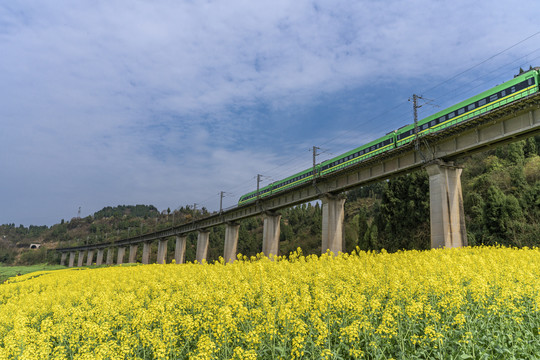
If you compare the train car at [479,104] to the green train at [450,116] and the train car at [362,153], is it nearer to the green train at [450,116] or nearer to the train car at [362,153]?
the green train at [450,116]

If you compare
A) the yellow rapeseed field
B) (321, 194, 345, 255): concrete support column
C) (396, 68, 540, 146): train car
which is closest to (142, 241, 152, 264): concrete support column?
(321, 194, 345, 255): concrete support column

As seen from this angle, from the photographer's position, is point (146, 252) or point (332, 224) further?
point (146, 252)

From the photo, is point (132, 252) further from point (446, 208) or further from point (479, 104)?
point (479, 104)

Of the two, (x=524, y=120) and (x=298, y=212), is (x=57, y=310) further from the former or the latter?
(x=298, y=212)

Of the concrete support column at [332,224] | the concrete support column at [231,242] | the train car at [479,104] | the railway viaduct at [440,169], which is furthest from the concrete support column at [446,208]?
the concrete support column at [231,242]

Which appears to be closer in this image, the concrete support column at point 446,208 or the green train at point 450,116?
the green train at point 450,116

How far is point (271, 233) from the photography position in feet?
166

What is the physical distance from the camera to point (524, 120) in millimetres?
23312

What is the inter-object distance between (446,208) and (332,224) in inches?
586

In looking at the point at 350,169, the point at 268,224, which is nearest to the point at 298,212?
the point at 268,224

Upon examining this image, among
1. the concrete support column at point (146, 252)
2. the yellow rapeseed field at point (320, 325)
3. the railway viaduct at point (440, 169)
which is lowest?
the yellow rapeseed field at point (320, 325)

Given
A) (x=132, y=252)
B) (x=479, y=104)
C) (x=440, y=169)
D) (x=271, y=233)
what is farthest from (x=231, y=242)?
(x=132, y=252)

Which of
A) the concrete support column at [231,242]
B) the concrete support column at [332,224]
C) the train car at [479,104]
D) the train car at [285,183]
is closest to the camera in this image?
the train car at [479,104]

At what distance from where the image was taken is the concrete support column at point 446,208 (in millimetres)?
26281
